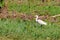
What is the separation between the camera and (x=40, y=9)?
38.9ft

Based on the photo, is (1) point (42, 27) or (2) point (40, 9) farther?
(2) point (40, 9)

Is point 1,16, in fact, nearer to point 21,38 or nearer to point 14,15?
point 14,15

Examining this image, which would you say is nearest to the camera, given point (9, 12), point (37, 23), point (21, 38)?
point (21, 38)

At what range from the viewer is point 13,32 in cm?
837

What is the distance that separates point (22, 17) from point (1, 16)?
2.99ft

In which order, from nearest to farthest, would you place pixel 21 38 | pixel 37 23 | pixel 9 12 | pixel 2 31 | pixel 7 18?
pixel 21 38 → pixel 2 31 → pixel 37 23 → pixel 7 18 → pixel 9 12

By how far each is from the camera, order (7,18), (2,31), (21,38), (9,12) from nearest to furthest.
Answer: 1. (21,38)
2. (2,31)
3. (7,18)
4. (9,12)

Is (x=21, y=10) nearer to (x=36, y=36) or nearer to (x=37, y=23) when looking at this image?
(x=37, y=23)

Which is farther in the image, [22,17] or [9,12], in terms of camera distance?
[9,12]

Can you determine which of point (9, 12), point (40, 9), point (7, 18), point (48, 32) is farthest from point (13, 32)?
point (40, 9)

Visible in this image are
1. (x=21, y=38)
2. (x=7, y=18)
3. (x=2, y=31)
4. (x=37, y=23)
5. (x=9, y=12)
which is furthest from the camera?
(x=9, y=12)

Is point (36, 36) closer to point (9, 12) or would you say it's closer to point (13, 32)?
point (13, 32)

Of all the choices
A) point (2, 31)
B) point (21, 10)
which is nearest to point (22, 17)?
point (21, 10)

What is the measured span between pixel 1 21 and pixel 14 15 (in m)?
1.21
